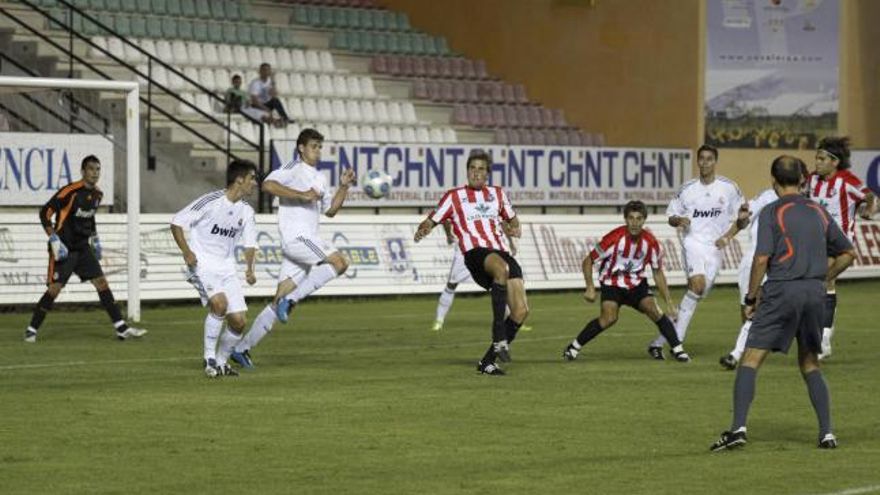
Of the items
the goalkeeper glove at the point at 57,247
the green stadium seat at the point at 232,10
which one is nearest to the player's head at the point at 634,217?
the goalkeeper glove at the point at 57,247

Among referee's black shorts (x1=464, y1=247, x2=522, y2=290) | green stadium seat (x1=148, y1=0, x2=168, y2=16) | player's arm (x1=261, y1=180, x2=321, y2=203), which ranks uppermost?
green stadium seat (x1=148, y1=0, x2=168, y2=16)

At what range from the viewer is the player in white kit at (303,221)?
1802 cm

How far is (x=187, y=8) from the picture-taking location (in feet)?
117

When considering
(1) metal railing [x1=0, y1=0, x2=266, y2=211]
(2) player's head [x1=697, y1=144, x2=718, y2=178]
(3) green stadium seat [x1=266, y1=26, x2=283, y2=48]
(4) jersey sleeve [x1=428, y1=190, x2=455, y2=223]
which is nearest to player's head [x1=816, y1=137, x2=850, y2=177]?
(2) player's head [x1=697, y1=144, x2=718, y2=178]

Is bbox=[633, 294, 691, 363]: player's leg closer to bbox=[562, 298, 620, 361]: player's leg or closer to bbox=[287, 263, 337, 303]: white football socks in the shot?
bbox=[562, 298, 620, 361]: player's leg

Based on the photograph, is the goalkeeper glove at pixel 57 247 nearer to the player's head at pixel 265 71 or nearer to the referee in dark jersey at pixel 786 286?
the referee in dark jersey at pixel 786 286

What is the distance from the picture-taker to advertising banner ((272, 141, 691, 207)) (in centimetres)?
3116

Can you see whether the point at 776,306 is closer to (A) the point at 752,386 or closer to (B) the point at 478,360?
(A) the point at 752,386

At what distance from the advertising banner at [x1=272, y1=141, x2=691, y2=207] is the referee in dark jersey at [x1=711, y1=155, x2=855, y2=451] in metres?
18.7

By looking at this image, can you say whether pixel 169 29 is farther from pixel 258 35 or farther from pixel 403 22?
pixel 403 22

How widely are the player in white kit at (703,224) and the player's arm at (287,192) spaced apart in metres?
3.94

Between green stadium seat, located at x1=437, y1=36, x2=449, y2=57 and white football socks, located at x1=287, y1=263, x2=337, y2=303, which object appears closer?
white football socks, located at x1=287, y1=263, x2=337, y2=303

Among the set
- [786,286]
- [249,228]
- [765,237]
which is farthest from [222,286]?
[786,286]

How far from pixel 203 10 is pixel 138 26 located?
7.42ft
